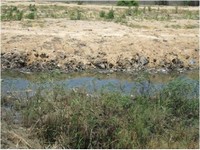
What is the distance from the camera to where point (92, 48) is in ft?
51.6

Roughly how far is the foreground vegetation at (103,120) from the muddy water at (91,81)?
1.31 feet

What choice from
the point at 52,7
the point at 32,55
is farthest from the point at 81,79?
the point at 52,7

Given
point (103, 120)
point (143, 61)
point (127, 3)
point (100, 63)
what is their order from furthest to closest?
point (127, 3), point (143, 61), point (100, 63), point (103, 120)

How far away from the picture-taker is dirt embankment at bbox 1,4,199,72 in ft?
48.2

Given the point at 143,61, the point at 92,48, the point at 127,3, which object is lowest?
the point at 127,3

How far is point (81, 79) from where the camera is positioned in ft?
44.1

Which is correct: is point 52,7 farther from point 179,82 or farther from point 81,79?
point 179,82

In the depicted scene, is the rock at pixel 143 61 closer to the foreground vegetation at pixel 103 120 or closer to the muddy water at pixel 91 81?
the muddy water at pixel 91 81

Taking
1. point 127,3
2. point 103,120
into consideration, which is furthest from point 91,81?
point 127,3

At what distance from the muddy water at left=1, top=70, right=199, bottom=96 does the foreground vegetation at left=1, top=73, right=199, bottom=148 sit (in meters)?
0.40

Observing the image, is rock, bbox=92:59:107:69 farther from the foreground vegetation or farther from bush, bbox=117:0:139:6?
bush, bbox=117:0:139:6

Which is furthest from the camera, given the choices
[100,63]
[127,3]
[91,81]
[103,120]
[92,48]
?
[127,3]

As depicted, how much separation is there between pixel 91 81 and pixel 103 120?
13.1 ft

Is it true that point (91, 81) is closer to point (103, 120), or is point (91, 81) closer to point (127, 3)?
point (103, 120)
